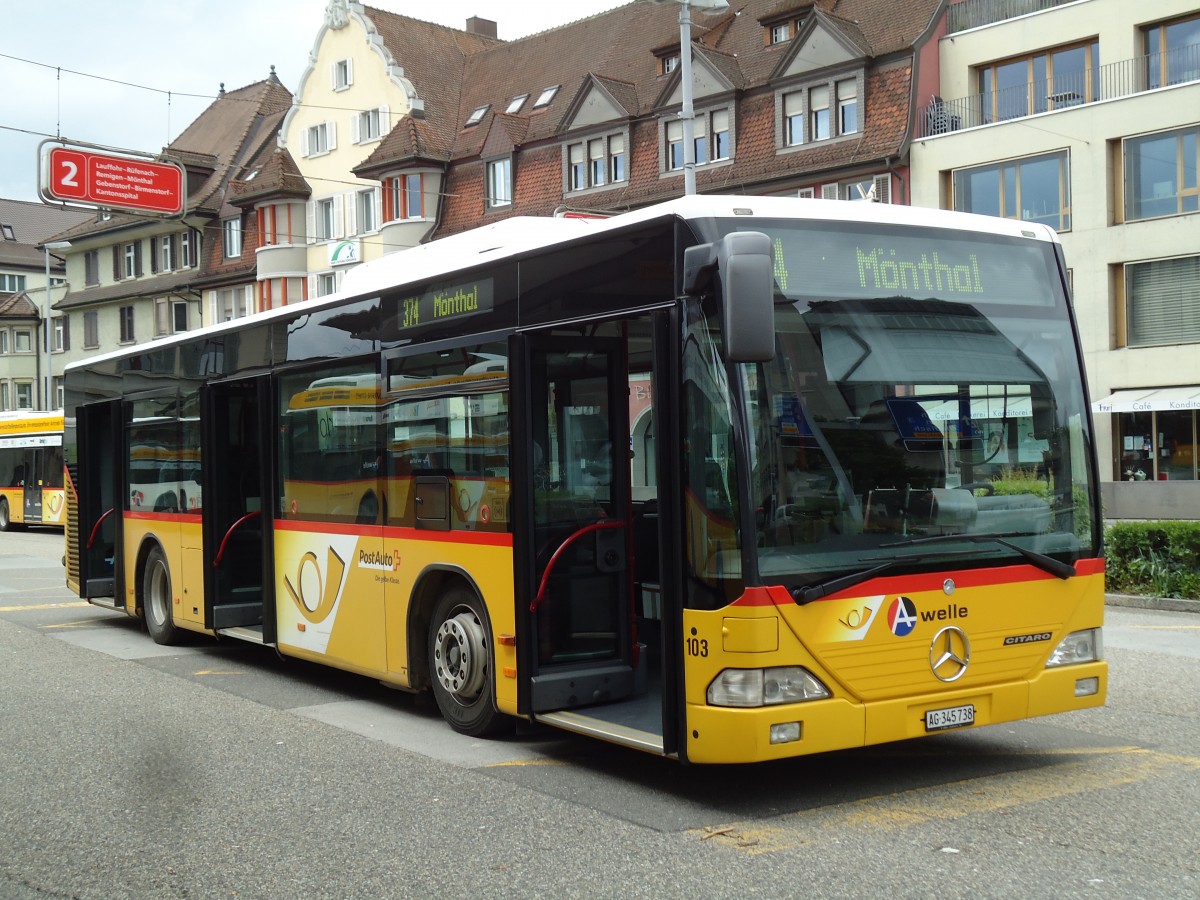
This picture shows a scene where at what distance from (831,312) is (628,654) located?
236 cm

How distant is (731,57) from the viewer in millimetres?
42125

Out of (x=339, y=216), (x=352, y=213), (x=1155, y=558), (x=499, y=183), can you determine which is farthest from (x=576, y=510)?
(x=339, y=216)

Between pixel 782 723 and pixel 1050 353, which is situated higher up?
pixel 1050 353

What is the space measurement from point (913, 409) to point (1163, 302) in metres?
29.4

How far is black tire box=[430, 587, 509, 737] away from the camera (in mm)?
8391

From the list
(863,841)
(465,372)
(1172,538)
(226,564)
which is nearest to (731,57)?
(1172,538)

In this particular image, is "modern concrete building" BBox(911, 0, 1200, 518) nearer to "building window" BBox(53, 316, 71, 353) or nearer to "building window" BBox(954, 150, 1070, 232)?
"building window" BBox(954, 150, 1070, 232)

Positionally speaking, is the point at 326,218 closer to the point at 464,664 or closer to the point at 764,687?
the point at 464,664

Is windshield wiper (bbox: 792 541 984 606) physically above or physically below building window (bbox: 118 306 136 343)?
below

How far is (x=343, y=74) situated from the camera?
55.5 m

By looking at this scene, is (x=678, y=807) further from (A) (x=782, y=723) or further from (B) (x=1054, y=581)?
(B) (x=1054, y=581)

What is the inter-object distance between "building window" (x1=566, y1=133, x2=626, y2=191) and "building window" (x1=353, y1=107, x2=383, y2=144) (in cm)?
1088

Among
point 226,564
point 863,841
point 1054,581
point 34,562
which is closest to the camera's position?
point 863,841

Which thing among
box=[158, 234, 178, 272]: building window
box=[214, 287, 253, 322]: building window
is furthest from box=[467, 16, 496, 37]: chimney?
box=[158, 234, 178, 272]: building window
